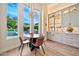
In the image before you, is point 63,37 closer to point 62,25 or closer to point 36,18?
point 62,25

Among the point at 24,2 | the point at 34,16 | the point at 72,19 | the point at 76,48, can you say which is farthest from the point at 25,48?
the point at 72,19

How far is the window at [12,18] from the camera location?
2.14 metres

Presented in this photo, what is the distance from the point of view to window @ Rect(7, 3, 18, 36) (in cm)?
214

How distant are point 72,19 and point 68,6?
38 cm

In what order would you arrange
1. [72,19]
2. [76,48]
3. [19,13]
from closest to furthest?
[19,13], [76,48], [72,19]

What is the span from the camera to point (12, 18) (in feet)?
7.09

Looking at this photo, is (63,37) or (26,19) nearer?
(26,19)

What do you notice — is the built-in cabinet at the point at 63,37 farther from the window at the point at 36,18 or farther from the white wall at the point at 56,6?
the white wall at the point at 56,6

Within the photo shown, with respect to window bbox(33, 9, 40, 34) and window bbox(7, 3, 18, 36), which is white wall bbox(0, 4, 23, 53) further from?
window bbox(33, 9, 40, 34)

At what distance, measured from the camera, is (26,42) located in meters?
2.21

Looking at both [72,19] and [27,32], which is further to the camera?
[72,19]

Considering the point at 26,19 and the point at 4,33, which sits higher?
the point at 26,19

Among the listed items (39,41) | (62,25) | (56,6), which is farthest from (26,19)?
(62,25)

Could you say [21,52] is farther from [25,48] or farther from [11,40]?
[11,40]
